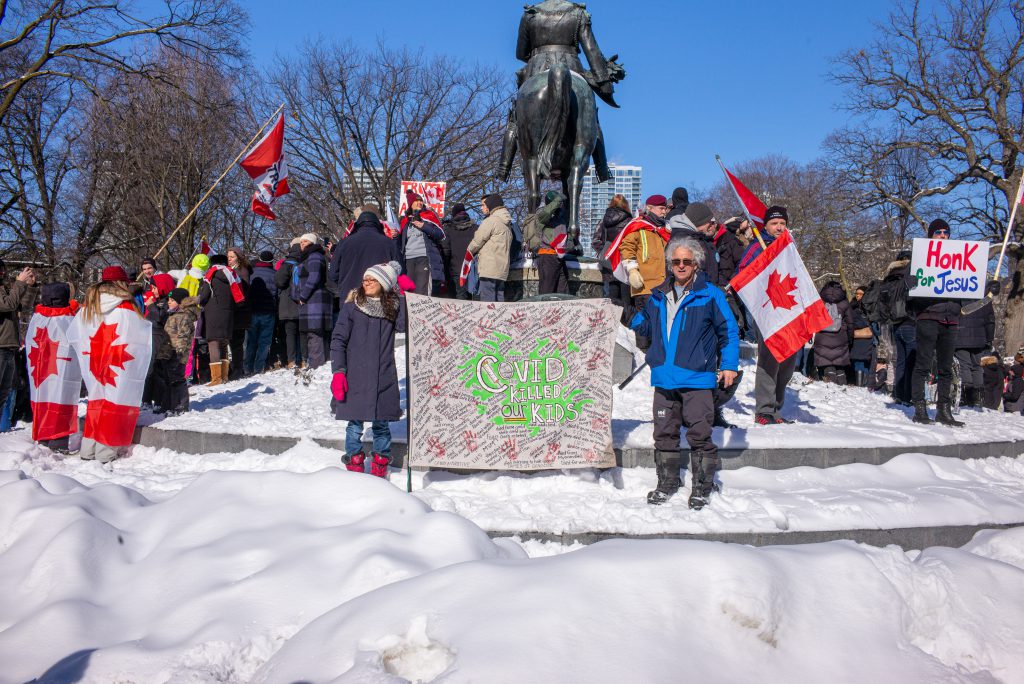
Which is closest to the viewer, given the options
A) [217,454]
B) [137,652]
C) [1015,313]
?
[137,652]

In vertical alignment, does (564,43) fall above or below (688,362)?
above

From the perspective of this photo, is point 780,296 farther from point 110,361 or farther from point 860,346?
point 860,346

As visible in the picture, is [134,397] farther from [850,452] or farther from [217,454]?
[850,452]

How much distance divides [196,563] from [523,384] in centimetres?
276

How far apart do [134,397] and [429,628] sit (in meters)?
5.64

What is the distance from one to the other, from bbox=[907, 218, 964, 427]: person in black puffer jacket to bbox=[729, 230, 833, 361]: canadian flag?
174cm

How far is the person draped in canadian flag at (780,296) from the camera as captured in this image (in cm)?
686

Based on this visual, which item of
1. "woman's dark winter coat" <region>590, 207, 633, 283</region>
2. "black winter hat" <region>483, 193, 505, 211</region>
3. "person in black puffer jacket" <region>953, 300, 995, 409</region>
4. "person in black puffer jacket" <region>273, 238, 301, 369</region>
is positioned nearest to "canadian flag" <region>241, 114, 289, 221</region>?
"person in black puffer jacket" <region>273, 238, 301, 369</region>

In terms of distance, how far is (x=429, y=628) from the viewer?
2701 mm

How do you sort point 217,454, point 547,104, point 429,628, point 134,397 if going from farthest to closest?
point 547,104
point 134,397
point 217,454
point 429,628

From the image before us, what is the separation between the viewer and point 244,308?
11.2m

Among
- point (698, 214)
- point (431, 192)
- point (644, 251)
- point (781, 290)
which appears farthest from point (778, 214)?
point (431, 192)

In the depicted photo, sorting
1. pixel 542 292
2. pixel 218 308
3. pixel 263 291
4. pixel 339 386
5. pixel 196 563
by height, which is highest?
pixel 542 292

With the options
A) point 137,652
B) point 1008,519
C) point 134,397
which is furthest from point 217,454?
point 1008,519
